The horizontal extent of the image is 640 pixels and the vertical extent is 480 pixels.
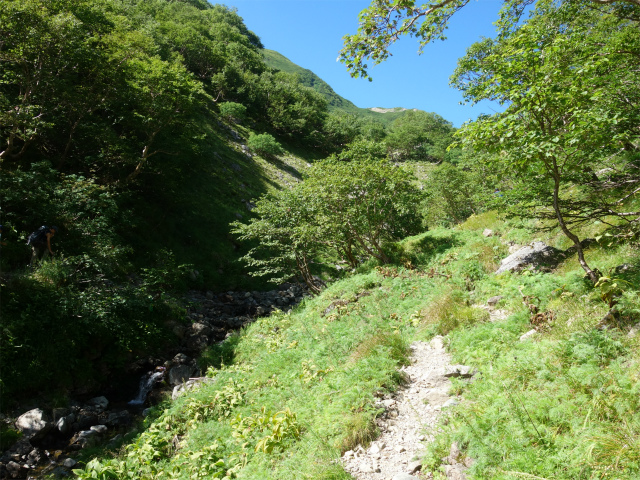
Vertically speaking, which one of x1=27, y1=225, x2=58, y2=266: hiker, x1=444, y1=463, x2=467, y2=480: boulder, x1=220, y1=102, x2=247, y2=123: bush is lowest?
x1=27, y1=225, x2=58, y2=266: hiker

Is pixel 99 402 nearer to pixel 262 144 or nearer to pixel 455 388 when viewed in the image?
pixel 455 388

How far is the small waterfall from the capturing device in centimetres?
1057

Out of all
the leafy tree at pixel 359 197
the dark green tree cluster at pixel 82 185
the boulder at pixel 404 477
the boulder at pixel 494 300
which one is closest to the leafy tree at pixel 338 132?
the dark green tree cluster at pixel 82 185

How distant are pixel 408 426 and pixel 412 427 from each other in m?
0.07

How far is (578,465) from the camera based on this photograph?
3127 mm

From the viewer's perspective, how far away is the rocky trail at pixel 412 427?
405 centimetres

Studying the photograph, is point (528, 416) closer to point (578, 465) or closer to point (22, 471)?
point (578, 465)

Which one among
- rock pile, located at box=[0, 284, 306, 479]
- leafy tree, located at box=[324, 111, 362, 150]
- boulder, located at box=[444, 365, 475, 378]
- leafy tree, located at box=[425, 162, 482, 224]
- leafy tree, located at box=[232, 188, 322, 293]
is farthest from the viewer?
leafy tree, located at box=[324, 111, 362, 150]

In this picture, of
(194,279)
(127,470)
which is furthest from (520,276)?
(194,279)

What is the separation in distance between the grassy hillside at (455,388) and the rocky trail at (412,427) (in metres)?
0.18

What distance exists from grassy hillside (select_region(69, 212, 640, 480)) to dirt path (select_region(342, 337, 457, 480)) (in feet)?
0.65

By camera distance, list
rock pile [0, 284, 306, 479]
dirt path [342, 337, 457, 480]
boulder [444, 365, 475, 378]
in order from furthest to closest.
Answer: rock pile [0, 284, 306, 479] → boulder [444, 365, 475, 378] → dirt path [342, 337, 457, 480]

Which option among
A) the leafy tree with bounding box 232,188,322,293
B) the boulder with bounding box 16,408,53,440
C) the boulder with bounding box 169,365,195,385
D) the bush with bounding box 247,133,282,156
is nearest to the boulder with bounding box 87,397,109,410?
the boulder with bounding box 16,408,53,440

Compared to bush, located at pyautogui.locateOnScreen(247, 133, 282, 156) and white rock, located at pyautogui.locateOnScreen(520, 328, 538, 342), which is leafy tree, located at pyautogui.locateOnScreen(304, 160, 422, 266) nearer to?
white rock, located at pyautogui.locateOnScreen(520, 328, 538, 342)
